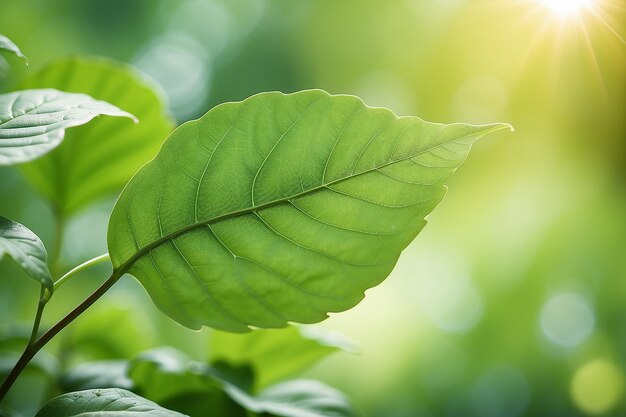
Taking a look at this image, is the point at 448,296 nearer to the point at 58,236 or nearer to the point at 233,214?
the point at 58,236

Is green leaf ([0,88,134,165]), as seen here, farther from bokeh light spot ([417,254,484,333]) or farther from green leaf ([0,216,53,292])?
bokeh light spot ([417,254,484,333])

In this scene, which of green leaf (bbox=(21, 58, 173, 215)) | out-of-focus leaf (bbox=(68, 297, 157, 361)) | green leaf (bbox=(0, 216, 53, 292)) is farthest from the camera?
out-of-focus leaf (bbox=(68, 297, 157, 361))

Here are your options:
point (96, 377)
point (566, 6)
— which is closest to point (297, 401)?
point (96, 377)

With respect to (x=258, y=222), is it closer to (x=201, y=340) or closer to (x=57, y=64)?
(x=57, y=64)

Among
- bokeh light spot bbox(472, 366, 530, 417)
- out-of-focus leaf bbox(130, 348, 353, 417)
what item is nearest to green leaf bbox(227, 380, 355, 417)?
out-of-focus leaf bbox(130, 348, 353, 417)

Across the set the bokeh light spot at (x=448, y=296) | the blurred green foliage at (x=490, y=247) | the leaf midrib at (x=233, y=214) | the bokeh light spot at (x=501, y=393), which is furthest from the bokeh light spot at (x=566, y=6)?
the bokeh light spot at (x=501, y=393)

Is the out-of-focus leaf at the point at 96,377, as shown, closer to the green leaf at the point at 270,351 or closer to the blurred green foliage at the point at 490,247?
the green leaf at the point at 270,351

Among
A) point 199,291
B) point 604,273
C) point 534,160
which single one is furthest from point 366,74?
point 199,291
